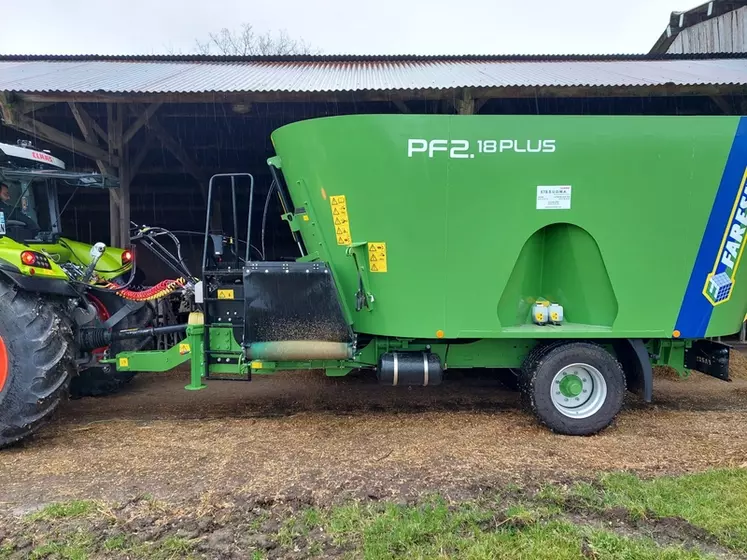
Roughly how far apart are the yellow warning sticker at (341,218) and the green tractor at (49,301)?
1.72m

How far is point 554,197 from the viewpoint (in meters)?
3.87

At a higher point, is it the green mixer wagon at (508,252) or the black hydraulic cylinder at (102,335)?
the green mixer wagon at (508,252)

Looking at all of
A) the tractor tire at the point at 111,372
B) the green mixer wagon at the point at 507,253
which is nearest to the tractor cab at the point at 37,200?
the tractor tire at the point at 111,372

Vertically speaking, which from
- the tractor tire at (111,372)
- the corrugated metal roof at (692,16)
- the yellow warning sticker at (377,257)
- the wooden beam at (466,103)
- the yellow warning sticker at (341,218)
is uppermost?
the corrugated metal roof at (692,16)

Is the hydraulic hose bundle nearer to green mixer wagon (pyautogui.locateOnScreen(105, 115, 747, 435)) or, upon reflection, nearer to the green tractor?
the green tractor

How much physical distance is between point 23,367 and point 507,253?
3759mm

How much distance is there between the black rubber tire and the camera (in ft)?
13.3

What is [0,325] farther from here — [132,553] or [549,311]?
[549,311]

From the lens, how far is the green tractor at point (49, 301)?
12.4 ft

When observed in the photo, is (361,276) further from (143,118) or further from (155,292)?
(143,118)

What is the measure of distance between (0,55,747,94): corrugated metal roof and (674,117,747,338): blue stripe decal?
2.34m

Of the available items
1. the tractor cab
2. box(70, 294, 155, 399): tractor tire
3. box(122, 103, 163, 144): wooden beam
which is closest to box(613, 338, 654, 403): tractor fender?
box(70, 294, 155, 399): tractor tire

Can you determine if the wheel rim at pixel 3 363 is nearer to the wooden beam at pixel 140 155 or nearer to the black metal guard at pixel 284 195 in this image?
the black metal guard at pixel 284 195

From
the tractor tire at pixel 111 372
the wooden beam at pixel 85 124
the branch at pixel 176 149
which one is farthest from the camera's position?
the branch at pixel 176 149
